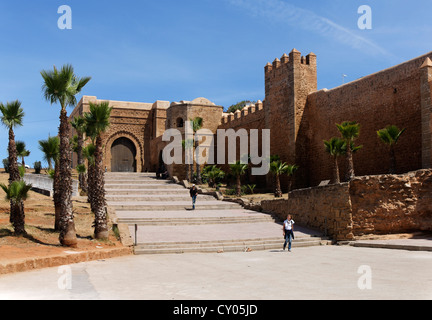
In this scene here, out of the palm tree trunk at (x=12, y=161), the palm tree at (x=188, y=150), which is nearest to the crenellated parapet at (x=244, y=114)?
the palm tree at (x=188, y=150)

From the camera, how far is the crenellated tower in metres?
25.8

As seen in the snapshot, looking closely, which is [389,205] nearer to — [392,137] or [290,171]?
[392,137]

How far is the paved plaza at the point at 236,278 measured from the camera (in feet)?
20.5

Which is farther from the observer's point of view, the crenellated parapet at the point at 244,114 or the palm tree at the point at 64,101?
the crenellated parapet at the point at 244,114

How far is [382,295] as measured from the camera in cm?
596

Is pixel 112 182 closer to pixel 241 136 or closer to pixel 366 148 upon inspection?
pixel 241 136

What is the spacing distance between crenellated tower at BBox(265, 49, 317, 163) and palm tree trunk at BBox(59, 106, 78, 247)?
16.0 metres

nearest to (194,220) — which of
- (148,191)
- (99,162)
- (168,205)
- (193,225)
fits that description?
(193,225)

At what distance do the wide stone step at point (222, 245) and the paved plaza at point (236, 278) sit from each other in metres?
0.76

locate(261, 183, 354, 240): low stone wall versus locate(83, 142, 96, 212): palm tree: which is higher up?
locate(83, 142, 96, 212): palm tree

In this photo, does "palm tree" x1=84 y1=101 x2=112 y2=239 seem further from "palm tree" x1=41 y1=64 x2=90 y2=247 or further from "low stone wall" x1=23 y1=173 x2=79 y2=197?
"low stone wall" x1=23 y1=173 x2=79 y2=197

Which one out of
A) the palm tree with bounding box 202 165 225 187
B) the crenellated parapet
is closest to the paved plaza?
the palm tree with bounding box 202 165 225 187

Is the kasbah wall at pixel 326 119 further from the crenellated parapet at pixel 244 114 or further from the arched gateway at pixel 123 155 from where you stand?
the arched gateway at pixel 123 155

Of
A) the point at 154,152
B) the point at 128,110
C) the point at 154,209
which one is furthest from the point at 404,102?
the point at 128,110
